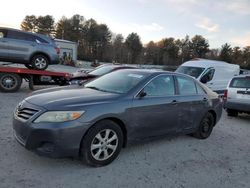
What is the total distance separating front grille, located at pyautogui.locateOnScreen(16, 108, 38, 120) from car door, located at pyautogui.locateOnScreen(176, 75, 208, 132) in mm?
2796

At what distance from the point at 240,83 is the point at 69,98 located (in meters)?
6.89

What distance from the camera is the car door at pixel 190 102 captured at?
5910 mm

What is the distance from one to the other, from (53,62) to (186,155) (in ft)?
25.5

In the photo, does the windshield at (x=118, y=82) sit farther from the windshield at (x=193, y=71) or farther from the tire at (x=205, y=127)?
the windshield at (x=193, y=71)

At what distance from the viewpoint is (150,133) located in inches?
207

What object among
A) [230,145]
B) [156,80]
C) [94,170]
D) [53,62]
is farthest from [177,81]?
[53,62]

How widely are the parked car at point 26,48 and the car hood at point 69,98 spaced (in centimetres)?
664

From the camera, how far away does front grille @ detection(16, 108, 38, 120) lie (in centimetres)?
432

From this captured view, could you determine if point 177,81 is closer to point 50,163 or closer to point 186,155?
point 186,155

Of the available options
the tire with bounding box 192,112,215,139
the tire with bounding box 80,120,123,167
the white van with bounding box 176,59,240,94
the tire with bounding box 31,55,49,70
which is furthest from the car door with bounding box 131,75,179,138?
the white van with bounding box 176,59,240,94

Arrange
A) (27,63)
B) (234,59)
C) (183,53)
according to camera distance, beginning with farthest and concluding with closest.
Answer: (183,53)
(234,59)
(27,63)

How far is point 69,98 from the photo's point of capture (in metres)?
4.55

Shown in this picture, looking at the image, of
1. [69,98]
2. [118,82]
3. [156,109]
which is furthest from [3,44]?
[156,109]

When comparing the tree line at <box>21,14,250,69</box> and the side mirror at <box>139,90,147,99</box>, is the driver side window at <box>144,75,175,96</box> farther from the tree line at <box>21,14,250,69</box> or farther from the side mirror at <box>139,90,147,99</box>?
the tree line at <box>21,14,250,69</box>
